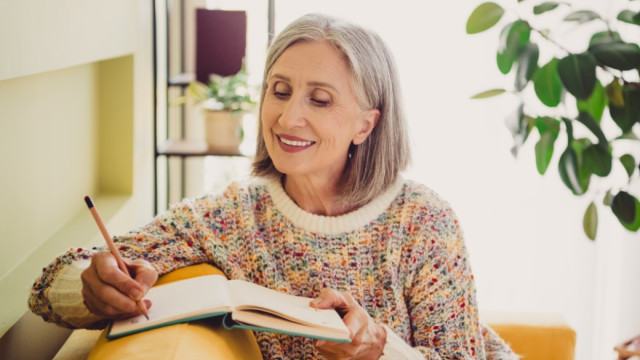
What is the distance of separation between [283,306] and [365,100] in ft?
1.78

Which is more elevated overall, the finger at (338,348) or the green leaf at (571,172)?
the green leaf at (571,172)

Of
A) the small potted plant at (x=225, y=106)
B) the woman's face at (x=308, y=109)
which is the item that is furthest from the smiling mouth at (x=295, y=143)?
A: the small potted plant at (x=225, y=106)

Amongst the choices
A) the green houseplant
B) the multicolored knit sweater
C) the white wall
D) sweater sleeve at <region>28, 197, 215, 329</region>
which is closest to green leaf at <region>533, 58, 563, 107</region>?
the green houseplant

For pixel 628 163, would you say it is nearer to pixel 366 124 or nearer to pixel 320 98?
pixel 366 124

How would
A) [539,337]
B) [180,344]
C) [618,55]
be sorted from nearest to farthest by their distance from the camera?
[180,344], [618,55], [539,337]

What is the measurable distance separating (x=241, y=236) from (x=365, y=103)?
41cm

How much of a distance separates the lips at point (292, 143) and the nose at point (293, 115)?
33 millimetres

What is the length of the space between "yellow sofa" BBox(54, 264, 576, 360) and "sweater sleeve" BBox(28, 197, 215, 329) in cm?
5

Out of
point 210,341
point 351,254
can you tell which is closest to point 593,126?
point 351,254

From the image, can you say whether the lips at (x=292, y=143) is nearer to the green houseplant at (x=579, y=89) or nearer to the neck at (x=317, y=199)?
the neck at (x=317, y=199)

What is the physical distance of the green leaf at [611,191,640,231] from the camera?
1752 mm

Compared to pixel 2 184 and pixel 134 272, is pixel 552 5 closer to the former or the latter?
pixel 134 272

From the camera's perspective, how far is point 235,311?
126 cm

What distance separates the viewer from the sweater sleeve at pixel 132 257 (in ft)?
4.59
